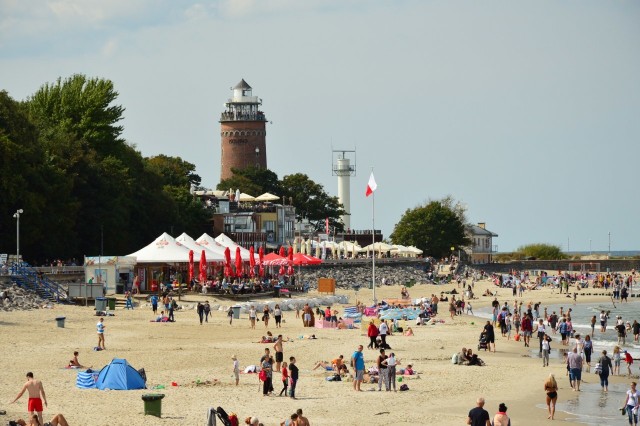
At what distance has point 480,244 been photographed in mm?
151750

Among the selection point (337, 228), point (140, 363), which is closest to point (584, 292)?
point (337, 228)

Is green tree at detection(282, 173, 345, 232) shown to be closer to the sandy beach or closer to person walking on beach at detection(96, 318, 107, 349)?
the sandy beach

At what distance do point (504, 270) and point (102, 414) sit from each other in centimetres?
10220

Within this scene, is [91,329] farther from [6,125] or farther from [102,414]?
[6,125]

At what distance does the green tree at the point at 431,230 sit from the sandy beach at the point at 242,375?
214 ft

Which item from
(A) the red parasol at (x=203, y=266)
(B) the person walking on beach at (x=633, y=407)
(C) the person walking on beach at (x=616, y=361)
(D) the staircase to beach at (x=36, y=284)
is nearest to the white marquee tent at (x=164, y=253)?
(A) the red parasol at (x=203, y=266)

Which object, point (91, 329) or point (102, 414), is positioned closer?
point (102, 414)

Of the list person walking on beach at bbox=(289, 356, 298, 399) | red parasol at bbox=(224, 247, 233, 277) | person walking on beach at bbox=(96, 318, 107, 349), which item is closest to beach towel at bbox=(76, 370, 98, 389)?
person walking on beach at bbox=(289, 356, 298, 399)

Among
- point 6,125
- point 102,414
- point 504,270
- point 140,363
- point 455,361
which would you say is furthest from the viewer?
point 504,270

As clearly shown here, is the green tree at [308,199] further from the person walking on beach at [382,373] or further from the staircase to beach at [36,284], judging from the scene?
the person walking on beach at [382,373]

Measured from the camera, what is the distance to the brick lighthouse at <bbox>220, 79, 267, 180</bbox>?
385 feet

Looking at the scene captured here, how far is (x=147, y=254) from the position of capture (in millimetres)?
54500

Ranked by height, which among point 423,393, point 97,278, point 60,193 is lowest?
point 423,393

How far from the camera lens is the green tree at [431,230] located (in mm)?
113875
